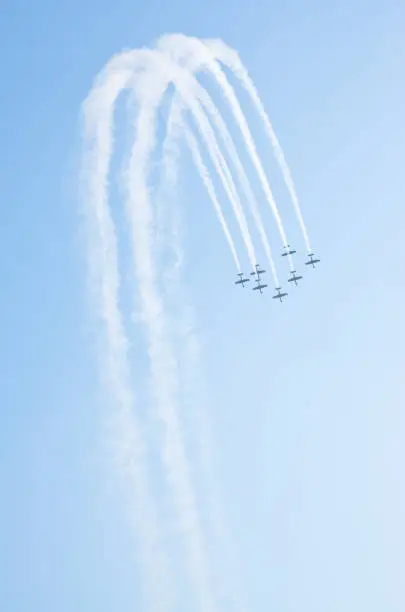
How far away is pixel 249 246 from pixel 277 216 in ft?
10.8

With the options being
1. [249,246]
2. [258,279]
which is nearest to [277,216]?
[249,246]

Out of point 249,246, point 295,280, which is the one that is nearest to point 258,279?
point 295,280

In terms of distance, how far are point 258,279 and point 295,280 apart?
132 inches

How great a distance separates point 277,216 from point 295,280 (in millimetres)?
18602

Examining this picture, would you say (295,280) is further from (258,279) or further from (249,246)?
(249,246)

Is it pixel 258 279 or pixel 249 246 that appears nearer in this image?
pixel 249 246

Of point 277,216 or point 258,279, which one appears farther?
point 258,279

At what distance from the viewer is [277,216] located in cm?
8162

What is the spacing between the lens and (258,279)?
98.3 metres

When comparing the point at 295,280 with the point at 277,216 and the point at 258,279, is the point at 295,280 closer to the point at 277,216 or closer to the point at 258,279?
the point at 258,279

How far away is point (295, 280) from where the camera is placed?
327ft

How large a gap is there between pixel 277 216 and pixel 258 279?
1714cm

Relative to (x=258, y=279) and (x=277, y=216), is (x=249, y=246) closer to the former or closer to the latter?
(x=277, y=216)
